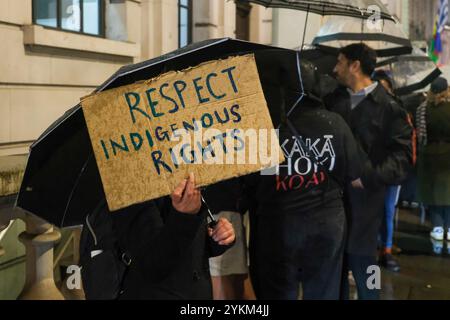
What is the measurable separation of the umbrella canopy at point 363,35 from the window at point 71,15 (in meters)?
2.43

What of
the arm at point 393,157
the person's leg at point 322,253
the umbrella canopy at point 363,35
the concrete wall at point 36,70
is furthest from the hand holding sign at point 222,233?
the umbrella canopy at point 363,35

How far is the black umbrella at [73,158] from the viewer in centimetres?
183

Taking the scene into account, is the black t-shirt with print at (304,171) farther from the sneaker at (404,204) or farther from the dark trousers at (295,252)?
the sneaker at (404,204)

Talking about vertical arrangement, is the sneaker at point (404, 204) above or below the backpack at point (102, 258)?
below

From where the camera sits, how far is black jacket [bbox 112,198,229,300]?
1900mm

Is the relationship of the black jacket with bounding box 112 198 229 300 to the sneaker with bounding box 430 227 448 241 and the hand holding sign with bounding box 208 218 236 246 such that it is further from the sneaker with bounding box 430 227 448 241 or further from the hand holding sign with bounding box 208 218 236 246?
the sneaker with bounding box 430 227 448 241

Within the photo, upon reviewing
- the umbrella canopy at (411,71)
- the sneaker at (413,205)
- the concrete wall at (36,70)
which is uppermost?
the umbrella canopy at (411,71)

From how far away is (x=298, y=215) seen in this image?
130 inches

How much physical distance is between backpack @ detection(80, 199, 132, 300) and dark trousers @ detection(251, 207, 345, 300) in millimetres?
1394

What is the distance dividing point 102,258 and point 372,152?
237cm

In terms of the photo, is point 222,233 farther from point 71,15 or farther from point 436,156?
point 436,156
